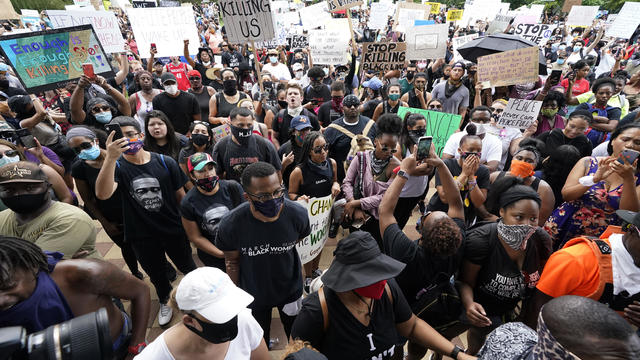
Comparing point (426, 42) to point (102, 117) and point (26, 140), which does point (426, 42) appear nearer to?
point (102, 117)

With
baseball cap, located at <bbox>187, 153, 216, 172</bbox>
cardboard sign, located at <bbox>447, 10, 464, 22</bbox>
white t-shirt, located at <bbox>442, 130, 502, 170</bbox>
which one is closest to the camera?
baseball cap, located at <bbox>187, 153, 216, 172</bbox>

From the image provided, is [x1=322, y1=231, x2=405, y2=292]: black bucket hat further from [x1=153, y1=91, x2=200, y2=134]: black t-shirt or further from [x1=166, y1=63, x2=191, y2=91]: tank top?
[x1=166, y1=63, x2=191, y2=91]: tank top

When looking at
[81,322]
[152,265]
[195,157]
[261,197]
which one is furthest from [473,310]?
[152,265]

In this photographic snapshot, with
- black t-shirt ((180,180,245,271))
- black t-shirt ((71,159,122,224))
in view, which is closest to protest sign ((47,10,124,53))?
black t-shirt ((71,159,122,224))

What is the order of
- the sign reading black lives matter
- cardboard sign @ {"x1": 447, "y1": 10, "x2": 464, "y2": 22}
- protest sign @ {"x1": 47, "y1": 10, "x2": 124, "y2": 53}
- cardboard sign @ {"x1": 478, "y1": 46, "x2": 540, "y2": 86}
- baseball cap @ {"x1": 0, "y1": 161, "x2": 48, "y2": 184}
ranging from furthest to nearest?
cardboard sign @ {"x1": 447, "y1": 10, "x2": 464, "y2": 22}, protest sign @ {"x1": 47, "y1": 10, "x2": 124, "y2": 53}, the sign reading black lives matter, cardboard sign @ {"x1": 478, "y1": 46, "x2": 540, "y2": 86}, baseball cap @ {"x1": 0, "y1": 161, "x2": 48, "y2": 184}

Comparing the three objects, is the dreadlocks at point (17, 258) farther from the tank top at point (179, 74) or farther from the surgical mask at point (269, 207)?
the tank top at point (179, 74)

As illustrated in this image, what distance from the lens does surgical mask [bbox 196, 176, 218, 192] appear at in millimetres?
2739

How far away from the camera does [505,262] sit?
7.30 ft

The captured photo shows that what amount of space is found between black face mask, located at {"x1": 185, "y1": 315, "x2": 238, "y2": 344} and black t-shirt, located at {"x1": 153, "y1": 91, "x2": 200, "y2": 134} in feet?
14.5

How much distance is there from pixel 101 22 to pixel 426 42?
23.3ft

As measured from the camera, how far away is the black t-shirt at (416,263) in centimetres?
215

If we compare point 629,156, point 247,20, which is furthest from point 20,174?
point 629,156

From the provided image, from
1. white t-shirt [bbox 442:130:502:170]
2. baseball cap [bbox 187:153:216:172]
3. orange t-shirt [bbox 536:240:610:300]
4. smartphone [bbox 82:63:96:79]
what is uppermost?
smartphone [bbox 82:63:96:79]

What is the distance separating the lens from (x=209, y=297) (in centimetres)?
150
